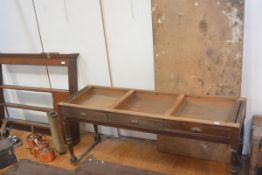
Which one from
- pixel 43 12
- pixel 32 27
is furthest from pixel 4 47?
pixel 43 12

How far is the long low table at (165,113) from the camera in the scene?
→ 6.06ft

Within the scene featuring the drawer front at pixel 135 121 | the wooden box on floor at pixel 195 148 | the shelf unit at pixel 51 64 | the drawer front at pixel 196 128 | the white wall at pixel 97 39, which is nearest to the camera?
the drawer front at pixel 196 128

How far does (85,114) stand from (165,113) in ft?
2.23

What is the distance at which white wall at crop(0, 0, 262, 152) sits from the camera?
2.21 meters

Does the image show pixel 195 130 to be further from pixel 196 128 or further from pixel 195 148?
pixel 195 148

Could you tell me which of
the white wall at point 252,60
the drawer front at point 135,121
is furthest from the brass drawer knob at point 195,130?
the white wall at point 252,60

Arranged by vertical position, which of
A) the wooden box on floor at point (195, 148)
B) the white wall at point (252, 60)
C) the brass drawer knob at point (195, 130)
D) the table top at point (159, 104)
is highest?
the white wall at point (252, 60)

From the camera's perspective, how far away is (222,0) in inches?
80.9

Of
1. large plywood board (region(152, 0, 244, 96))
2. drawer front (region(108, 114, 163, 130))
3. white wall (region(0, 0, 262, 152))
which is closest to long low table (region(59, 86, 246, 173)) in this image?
drawer front (region(108, 114, 163, 130))

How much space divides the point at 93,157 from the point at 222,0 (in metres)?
1.78

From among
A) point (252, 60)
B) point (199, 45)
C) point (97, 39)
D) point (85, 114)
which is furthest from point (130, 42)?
point (252, 60)

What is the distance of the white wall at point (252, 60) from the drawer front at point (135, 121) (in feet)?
2.66

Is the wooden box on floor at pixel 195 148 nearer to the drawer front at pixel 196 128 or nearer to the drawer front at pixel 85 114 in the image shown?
the drawer front at pixel 196 128

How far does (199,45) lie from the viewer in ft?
7.29
